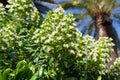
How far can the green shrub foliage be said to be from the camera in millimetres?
5086

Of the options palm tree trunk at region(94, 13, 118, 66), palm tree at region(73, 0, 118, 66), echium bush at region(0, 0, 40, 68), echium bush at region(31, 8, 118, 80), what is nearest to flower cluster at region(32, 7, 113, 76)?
echium bush at region(31, 8, 118, 80)

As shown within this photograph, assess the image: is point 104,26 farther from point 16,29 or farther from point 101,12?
point 16,29

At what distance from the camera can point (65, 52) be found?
17.0ft

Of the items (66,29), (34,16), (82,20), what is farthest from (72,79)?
(82,20)

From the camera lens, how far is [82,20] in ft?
58.1

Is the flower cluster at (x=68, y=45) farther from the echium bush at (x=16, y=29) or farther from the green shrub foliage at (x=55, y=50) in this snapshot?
the echium bush at (x=16, y=29)

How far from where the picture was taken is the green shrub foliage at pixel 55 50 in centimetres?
509

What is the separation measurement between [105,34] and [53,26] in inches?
408

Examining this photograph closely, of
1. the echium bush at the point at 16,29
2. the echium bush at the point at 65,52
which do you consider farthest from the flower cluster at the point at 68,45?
the echium bush at the point at 16,29

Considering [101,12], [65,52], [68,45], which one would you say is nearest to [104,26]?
[101,12]

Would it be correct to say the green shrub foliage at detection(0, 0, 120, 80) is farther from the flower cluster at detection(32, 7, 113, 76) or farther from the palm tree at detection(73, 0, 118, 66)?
the palm tree at detection(73, 0, 118, 66)

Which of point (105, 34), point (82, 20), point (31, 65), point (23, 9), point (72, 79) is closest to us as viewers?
point (31, 65)

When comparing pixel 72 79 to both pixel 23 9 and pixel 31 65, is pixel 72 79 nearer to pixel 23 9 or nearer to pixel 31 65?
pixel 31 65

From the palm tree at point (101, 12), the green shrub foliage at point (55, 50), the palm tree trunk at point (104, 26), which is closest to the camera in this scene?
the green shrub foliage at point (55, 50)
